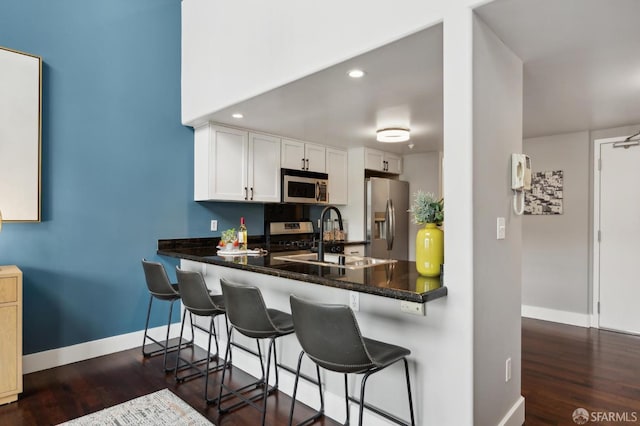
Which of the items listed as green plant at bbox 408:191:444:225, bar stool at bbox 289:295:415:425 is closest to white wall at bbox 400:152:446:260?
green plant at bbox 408:191:444:225

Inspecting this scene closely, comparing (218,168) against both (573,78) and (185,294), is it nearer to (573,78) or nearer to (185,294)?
(185,294)

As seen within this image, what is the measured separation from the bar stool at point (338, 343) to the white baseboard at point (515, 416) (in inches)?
23.6

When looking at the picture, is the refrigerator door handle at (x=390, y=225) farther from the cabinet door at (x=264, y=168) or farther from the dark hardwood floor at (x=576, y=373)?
the dark hardwood floor at (x=576, y=373)

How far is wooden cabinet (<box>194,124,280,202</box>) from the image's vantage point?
149 inches

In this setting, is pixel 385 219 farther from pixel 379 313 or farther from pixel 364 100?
pixel 379 313

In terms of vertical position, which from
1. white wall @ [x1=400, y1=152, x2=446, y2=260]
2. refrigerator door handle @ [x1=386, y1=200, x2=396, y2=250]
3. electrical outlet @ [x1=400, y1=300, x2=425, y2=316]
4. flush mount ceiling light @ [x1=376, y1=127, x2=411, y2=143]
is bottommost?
electrical outlet @ [x1=400, y1=300, x2=425, y2=316]

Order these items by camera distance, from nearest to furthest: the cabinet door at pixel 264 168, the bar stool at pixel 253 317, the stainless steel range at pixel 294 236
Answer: the bar stool at pixel 253 317, the cabinet door at pixel 264 168, the stainless steel range at pixel 294 236

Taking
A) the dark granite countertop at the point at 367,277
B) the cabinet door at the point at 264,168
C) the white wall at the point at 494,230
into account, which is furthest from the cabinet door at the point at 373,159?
the white wall at the point at 494,230

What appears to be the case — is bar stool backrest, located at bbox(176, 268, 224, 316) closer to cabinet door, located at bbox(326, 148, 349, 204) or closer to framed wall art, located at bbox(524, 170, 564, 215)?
cabinet door, located at bbox(326, 148, 349, 204)

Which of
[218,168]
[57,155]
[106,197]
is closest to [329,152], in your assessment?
[218,168]

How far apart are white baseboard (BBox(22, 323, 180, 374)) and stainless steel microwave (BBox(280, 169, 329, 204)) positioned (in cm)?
192

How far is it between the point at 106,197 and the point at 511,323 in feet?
11.1

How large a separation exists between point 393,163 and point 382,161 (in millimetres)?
294

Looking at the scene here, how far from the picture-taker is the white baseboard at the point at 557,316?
4.25 metres
